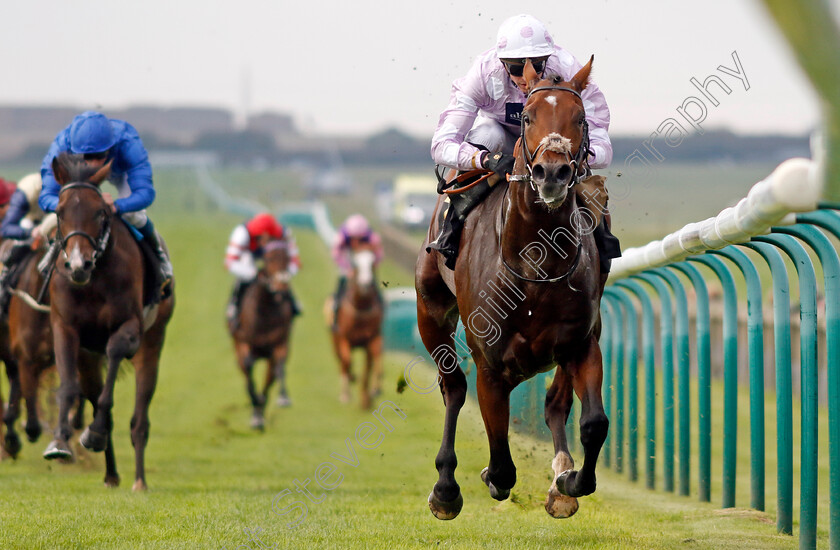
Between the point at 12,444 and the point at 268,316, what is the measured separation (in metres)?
4.70

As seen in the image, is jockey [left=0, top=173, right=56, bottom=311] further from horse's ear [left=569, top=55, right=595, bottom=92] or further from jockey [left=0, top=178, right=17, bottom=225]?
horse's ear [left=569, top=55, right=595, bottom=92]

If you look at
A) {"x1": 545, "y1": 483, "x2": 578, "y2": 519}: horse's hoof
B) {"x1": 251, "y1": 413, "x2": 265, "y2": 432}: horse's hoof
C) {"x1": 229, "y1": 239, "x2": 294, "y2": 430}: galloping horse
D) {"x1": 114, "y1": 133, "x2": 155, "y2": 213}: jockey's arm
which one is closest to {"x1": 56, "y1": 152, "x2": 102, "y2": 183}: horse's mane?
{"x1": 114, "y1": 133, "x2": 155, "y2": 213}: jockey's arm

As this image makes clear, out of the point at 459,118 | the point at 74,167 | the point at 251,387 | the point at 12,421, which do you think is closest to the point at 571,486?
the point at 459,118

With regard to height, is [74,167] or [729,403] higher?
[74,167]

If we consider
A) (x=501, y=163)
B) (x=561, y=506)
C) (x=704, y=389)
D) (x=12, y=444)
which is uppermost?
(x=501, y=163)

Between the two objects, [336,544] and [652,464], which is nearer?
[336,544]

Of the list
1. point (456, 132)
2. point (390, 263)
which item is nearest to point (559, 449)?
point (456, 132)

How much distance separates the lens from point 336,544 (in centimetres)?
405

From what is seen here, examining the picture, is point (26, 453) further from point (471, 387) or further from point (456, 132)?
point (456, 132)

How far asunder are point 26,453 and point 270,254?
13.7ft

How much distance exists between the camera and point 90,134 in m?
6.14

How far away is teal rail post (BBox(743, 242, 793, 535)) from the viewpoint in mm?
3987

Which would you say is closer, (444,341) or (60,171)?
(444,341)

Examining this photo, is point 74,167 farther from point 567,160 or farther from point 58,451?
point 567,160
